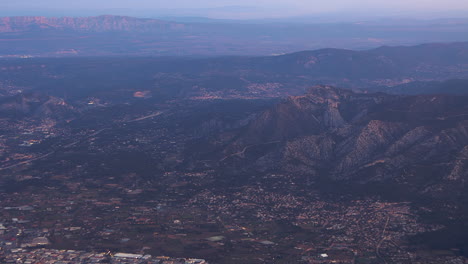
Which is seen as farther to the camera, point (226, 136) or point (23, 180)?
point (226, 136)

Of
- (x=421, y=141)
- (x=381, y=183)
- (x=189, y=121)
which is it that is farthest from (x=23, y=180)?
(x=421, y=141)

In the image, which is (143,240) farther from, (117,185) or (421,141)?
(421,141)

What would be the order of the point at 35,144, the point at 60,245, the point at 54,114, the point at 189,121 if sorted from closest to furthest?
the point at 60,245 < the point at 35,144 < the point at 189,121 < the point at 54,114

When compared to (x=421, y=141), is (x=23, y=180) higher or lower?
lower

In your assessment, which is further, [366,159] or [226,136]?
[226,136]

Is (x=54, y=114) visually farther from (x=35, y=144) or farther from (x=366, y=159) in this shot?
(x=366, y=159)

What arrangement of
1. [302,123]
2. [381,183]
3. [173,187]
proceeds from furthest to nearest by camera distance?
1. [302,123]
2. [173,187]
3. [381,183]

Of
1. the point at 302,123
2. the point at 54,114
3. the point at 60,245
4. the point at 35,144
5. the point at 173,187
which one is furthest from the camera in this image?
the point at 54,114

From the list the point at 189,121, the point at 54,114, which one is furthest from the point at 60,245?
the point at 54,114

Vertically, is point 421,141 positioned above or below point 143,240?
above
